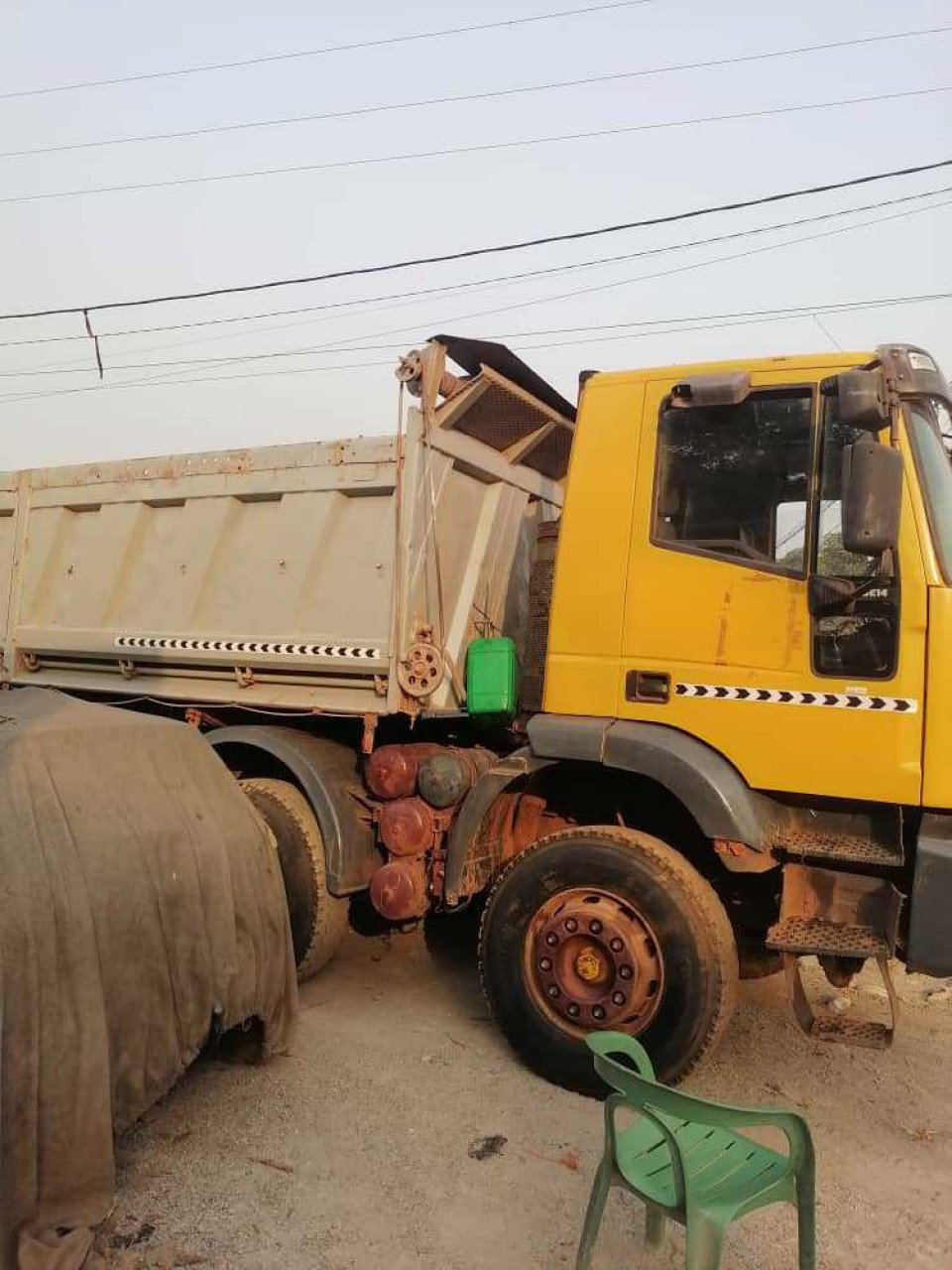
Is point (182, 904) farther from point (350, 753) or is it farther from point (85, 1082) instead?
point (350, 753)

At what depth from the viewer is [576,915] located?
13.6 feet

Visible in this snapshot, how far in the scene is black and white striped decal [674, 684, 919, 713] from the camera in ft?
12.4

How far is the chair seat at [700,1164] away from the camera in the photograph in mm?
2455

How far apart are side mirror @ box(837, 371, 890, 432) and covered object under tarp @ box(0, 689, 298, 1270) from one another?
2.82 m

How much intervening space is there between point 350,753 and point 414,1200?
2.46 metres

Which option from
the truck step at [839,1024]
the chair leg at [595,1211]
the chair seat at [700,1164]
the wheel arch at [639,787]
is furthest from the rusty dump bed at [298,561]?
A: the chair leg at [595,1211]

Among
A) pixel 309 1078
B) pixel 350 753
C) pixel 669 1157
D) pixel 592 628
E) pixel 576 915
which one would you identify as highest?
pixel 592 628

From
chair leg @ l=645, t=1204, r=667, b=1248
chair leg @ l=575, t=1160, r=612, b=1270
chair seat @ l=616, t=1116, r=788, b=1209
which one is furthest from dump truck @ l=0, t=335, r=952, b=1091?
chair leg @ l=575, t=1160, r=612, b=1270

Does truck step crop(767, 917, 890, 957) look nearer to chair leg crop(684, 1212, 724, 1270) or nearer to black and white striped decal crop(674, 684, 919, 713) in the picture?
black and white striped decal crop(674, 684, 919, 713)

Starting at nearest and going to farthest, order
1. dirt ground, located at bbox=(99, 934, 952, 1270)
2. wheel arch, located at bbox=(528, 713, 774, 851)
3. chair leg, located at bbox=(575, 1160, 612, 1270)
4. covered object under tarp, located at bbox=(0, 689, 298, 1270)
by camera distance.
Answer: chair leg, located at bbox=(575, 1160, 612, 1270)
covered object under tarp, located at bbox=(0, 689, 298, 1270)
dirt ground, located at bbox=(99, 934, 952, 1270)
wheel arch, located at bbox=(528, 713, 774, 851)

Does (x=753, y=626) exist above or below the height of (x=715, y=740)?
above

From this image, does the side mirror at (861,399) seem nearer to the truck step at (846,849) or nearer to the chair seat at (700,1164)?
the truck step at (846,849)

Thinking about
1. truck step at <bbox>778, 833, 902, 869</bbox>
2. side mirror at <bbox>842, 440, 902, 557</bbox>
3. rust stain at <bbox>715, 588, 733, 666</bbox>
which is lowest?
truck step at <bbox>778, 833, 902, 869</bbox>

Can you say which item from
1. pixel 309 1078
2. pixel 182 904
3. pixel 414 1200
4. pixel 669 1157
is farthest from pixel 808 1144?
pixel 309 1078
